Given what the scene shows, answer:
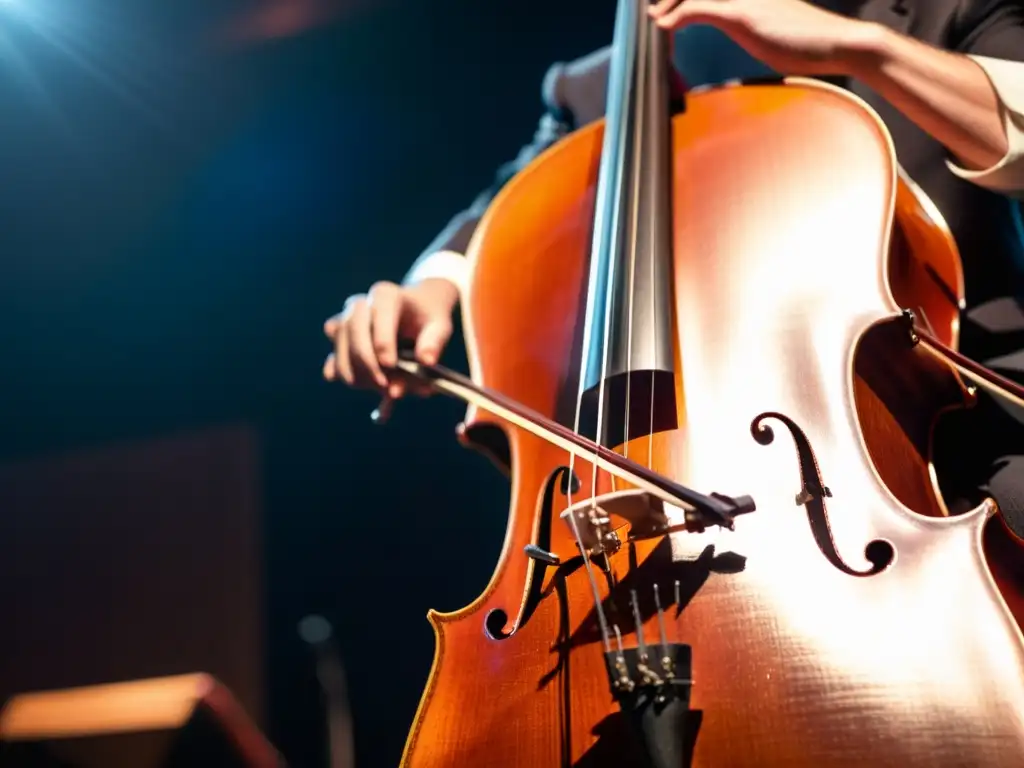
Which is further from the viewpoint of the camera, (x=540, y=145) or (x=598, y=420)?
(x=540, y=145)

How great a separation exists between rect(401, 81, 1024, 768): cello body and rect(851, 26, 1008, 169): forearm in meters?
0.05

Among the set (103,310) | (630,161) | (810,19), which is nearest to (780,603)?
(630,161)

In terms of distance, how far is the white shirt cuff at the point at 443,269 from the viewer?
1.01 metres

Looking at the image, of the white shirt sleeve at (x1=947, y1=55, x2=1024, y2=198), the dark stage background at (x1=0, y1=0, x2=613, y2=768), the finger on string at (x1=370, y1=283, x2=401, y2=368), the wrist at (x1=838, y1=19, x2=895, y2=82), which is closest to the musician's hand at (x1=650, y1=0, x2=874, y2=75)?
the wrist at (x1=838, y1=19, x2=895, y2=82)

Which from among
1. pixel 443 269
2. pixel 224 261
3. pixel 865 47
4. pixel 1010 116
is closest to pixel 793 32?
pixel 865 47

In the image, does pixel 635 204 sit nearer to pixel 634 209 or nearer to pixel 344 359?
pixel 634 209

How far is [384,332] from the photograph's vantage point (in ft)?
2.81

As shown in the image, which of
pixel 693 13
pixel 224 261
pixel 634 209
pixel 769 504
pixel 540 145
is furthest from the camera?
pixel 224 261

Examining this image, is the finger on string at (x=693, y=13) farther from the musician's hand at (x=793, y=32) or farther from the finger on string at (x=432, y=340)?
the finger on string at (x=432, y=340)

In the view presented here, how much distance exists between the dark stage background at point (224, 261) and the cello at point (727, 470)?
2.46 feet

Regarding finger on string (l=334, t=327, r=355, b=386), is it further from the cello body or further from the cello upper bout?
the cello upper bout

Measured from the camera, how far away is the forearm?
2.47 feet

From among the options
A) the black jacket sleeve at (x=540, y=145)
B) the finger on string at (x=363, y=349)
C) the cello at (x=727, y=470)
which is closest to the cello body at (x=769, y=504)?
the cello at (x=727, y=470)

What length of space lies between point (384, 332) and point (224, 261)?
937 millimetres
